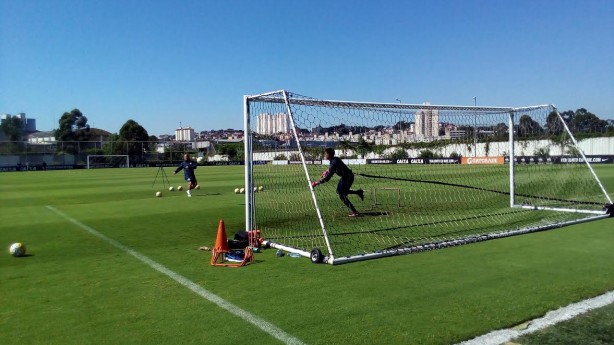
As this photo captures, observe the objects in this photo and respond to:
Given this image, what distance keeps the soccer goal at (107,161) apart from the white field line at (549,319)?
2954 inches

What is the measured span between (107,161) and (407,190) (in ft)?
205

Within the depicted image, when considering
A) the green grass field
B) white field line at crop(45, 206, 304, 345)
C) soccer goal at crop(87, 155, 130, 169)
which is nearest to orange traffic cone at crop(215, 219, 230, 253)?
the green grass field

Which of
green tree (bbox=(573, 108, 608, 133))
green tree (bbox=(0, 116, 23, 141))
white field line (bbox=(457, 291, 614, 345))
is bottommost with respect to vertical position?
white field line (bbox=(457, 291, 614, 345))

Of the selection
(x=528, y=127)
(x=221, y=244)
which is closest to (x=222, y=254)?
(x=221, y=244)

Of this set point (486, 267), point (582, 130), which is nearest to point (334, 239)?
point (486, 267)

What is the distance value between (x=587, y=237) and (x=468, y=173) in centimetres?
1536

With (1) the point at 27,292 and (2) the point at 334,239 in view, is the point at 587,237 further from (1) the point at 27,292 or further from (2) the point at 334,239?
(1) the point at 27,292

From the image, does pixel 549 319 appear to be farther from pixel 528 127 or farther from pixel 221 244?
pixel 528 127

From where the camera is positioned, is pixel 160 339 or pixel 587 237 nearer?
pixel 160 339

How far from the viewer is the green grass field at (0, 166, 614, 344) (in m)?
4.67

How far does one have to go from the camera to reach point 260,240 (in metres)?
9.07

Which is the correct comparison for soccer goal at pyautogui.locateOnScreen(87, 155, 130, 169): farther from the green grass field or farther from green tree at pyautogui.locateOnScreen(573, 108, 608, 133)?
the green grass field

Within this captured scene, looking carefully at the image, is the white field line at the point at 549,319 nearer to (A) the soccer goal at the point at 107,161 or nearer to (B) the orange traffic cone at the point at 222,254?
(B) the orange traffic cone at the point at 222,254

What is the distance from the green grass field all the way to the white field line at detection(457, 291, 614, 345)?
0.12 metres
